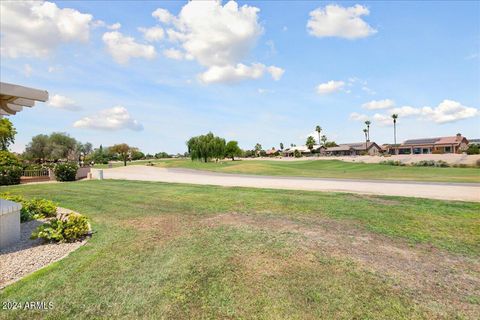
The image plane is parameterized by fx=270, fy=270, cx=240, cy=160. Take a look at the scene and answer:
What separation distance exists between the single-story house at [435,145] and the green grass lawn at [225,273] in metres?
82.1

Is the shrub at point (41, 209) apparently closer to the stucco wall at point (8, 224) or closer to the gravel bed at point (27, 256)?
the gravel bed at point (27, 256)

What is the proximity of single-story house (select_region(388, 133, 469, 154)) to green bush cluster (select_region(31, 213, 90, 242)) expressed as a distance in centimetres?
8722

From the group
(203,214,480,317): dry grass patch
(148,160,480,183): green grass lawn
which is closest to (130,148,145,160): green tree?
(148,160,480,183): green grass lawn

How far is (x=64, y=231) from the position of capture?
259 inches

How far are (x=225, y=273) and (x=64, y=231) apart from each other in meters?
4.46

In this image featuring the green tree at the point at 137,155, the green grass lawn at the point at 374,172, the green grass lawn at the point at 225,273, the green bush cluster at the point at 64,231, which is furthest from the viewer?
the green tree at the point at 137,155

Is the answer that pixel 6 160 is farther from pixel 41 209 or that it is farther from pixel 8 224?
pixel 8 224

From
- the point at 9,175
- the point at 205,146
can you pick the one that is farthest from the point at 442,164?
the point at 9,175

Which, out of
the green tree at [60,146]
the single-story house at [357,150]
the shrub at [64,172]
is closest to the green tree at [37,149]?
the green tree at [60,146]

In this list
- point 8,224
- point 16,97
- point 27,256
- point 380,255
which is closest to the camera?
point 380,255

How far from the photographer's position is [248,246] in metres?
5.90

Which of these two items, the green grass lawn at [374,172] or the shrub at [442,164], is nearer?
the green grass lawn at [374,172]

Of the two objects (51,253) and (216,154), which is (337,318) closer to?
(51,253)

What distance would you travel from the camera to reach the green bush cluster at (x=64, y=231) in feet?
21.3
